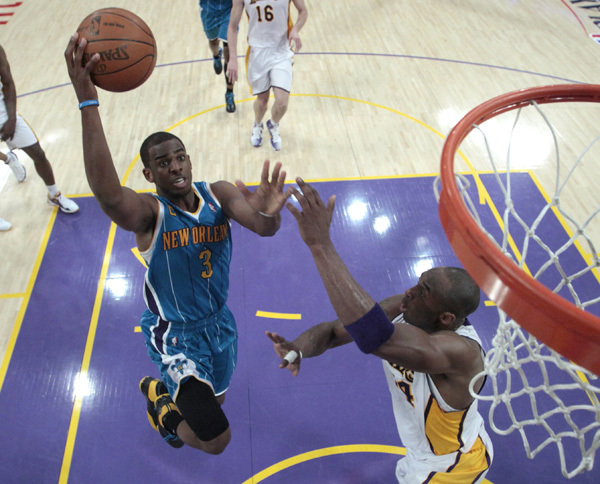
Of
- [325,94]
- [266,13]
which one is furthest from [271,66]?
[325,94]

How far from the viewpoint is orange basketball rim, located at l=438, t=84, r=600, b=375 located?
1.39 meters

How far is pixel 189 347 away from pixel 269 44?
3790 mm

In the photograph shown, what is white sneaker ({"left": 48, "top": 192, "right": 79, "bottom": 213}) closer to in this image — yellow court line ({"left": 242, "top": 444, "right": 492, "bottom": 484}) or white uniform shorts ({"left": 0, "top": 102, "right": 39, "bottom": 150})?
white uniform shorts ({"left": 0, "top": 102, "right": 39, "bottom": 150})

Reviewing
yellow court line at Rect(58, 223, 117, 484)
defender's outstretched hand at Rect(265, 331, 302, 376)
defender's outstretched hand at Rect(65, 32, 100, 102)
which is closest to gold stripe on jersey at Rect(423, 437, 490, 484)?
defender's outstretched hand at Rect(265, 331, 302, 376)

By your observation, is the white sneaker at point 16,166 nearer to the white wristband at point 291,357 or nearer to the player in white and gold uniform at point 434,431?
the white wristband at point 291,357

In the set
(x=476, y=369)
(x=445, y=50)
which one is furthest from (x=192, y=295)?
(x=445, y=50)

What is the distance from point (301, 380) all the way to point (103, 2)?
30.3ft

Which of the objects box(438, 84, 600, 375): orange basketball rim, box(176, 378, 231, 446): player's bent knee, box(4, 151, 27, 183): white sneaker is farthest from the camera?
box(4, 151, 27, 183): white sneaker

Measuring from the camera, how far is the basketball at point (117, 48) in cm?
262

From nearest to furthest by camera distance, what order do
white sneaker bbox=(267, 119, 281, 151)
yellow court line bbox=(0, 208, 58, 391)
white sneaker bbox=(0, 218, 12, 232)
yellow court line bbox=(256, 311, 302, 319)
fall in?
1. yellow court line bbox=(0, 208, 58, 391)
2. yellow court line bbox=(256, 311, 302, 319)
3. white sneaker bbox=(0, 218, 12, 232)
4. white sneaker bbox=(267, 119, 281, 151)

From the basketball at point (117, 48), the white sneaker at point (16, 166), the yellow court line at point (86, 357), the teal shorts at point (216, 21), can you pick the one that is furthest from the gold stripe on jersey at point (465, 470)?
the teal shorts at point (216, 21)

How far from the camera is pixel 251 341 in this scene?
409cm

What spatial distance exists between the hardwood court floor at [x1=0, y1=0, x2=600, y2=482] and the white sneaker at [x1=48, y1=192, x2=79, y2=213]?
0.27ft

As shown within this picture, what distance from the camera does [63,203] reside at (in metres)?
5.11
